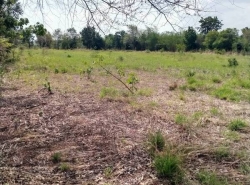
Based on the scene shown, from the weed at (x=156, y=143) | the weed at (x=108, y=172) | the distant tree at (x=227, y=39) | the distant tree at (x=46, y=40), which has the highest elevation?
the distant tree at (x=227, y=39)

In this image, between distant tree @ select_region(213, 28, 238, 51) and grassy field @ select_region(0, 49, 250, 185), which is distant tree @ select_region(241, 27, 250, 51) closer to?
distant tree @ select_region(213, 28, 238, 51)

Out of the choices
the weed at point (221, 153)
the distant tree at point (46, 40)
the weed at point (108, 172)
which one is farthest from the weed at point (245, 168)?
the distant tree at point (46, 40)

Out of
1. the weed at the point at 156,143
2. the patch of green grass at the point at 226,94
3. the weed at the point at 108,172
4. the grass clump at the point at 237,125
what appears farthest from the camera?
the patch of green grass at the point at 226,94

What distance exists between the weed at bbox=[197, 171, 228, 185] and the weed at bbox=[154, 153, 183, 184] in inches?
7.9

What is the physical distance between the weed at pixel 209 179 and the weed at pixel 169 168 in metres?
0.20

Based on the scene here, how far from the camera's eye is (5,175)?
3.11m

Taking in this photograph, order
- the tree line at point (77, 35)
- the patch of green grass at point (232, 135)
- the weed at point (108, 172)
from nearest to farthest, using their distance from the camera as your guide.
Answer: the tree line at point (77, 35)
the weed at point (108, 172)
the patch of green grass at point (232, 135)

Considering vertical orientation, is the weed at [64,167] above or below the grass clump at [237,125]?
below

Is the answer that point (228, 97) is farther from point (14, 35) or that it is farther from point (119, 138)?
point (14, 35)

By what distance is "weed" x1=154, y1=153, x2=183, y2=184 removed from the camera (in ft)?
10.1

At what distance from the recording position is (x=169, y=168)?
3.13 metres

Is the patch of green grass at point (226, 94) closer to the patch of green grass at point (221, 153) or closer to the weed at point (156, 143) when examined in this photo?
the patch of green grass at point (221, 153)

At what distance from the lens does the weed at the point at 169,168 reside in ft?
10.1

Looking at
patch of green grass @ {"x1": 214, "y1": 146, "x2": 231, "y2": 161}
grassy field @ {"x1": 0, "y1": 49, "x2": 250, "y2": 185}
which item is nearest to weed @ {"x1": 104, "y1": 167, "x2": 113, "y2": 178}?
grassy field @ {"x1": 0, "y1": 49, "x2": 250, "y2": 185}
